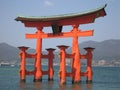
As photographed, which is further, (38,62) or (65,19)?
(38,62)

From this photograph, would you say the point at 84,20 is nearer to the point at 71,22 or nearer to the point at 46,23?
the point at 71,22

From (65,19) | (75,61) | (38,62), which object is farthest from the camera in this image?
(38,62)

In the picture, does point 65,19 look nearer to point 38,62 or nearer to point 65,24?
point 65,24

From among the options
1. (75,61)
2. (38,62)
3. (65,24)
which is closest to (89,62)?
(75,61)

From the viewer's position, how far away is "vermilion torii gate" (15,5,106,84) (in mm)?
33375

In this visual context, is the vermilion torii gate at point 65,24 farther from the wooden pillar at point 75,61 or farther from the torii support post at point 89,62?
the torii support post at point 89,62

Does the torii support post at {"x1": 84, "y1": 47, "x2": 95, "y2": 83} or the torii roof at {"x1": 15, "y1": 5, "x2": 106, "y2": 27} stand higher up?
the torii roof at {"x1": 15, "y1": 5, "x2": 106, "y2": 27}

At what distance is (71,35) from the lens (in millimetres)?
34531

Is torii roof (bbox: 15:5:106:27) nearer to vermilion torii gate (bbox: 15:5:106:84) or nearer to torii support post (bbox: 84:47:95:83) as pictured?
vermilion torii gate (bbox: 15:5:106:84)

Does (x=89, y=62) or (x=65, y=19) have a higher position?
(x=65, y=19)

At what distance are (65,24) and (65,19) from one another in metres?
0.67

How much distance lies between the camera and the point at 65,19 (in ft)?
116

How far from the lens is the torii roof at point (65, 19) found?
3316 cm

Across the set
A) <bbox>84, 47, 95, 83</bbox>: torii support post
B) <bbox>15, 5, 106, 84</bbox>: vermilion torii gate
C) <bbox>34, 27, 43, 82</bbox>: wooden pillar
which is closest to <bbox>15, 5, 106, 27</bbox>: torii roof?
<bbox>15, 5, 106, 84</bbox>: vermilion torii gate
